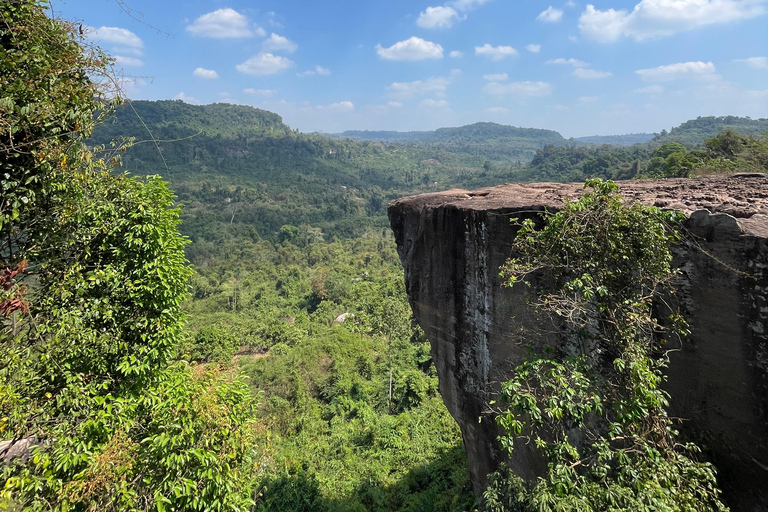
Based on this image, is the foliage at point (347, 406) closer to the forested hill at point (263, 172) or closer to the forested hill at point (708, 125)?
the forested hill at point (263, 172)

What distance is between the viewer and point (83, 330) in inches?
180

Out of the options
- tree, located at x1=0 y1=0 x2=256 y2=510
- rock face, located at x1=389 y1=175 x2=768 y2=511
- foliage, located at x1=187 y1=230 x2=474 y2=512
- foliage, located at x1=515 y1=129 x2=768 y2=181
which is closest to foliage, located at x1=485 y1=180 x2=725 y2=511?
rock face, located at x1=389 y1=175 x2=768 y2=511

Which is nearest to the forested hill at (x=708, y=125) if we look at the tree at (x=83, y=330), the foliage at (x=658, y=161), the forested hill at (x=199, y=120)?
the foliage at (x=658, y=161)

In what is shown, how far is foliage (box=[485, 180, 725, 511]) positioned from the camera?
10.2 ft

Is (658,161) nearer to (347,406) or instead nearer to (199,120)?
(347,406)

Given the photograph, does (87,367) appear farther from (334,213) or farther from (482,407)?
(334,213)

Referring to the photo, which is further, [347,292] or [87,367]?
[347,292]

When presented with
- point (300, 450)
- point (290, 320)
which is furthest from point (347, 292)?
point (300, 450)

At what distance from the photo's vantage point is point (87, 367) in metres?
4.76

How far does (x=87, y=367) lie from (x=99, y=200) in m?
2.17

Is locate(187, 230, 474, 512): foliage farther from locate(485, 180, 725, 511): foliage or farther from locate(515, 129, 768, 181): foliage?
locate(515, 129, 768, 181): foliage

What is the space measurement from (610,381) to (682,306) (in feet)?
3.93

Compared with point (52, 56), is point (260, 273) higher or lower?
lower

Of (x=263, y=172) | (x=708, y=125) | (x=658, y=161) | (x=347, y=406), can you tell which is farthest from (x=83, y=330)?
(x=708, y=125)
